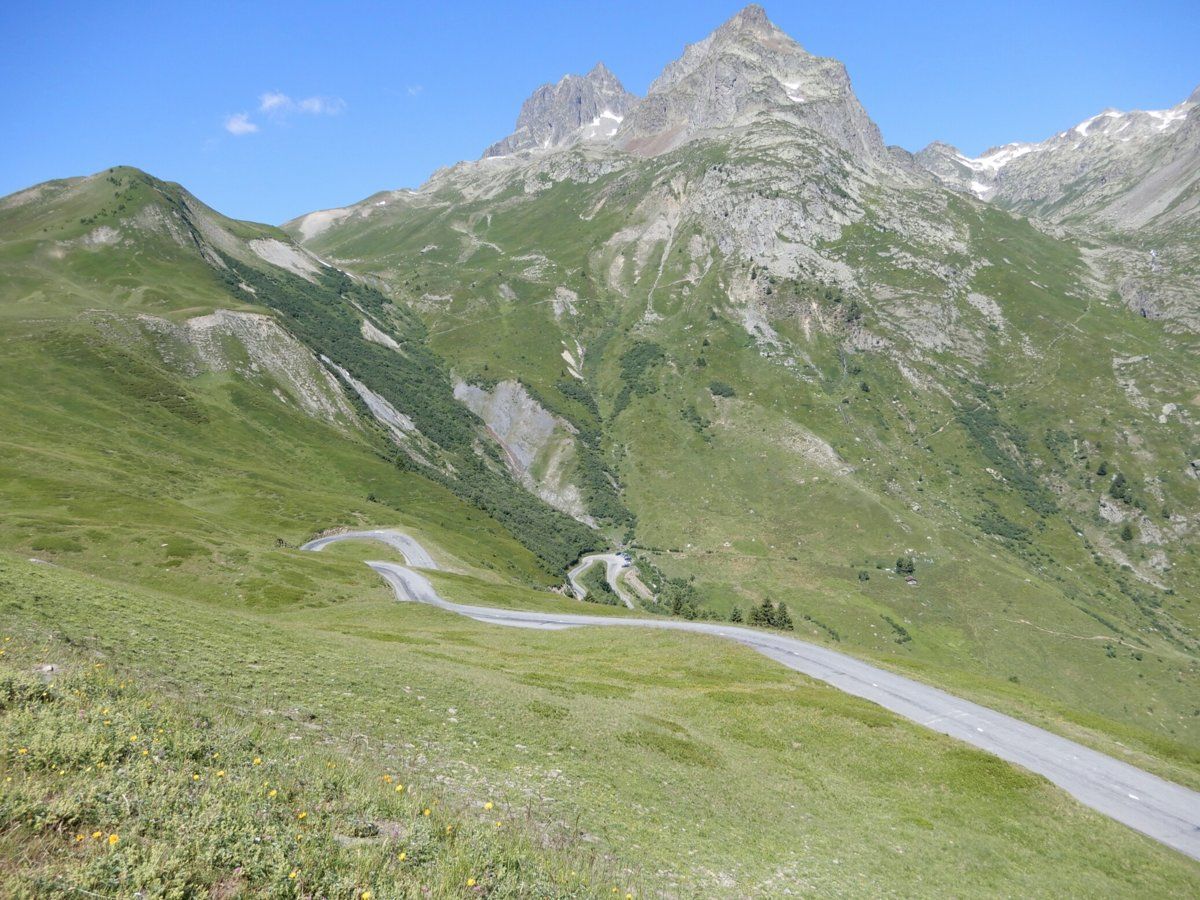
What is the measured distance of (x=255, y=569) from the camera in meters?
63.8

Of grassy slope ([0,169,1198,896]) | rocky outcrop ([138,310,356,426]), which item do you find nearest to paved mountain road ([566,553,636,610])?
rocky outcrop ([138,310,356,426])

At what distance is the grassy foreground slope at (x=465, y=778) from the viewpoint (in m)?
9.36

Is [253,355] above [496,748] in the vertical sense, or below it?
above

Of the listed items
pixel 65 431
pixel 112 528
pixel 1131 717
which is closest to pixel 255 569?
pixel 112 528

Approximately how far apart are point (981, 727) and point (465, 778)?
45.0m

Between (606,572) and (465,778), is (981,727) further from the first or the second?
(606,572)

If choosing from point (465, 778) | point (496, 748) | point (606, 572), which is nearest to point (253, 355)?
point (606, 572)

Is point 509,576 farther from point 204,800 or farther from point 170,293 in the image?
point 170,293

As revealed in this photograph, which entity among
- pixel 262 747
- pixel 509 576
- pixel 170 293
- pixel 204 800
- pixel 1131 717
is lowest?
pixel 1131 717

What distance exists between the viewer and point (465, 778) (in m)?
18.3

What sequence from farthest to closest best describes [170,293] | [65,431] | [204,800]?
1. [170,293]
2. [65,431]
3. [204,800]

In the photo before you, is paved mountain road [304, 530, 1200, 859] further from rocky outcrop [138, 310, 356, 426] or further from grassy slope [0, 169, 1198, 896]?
rocky outcrop [138, 310, 356, 426]

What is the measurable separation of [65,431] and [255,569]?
69443 millimetres

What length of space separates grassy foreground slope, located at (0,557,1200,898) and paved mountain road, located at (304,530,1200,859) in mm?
6409
